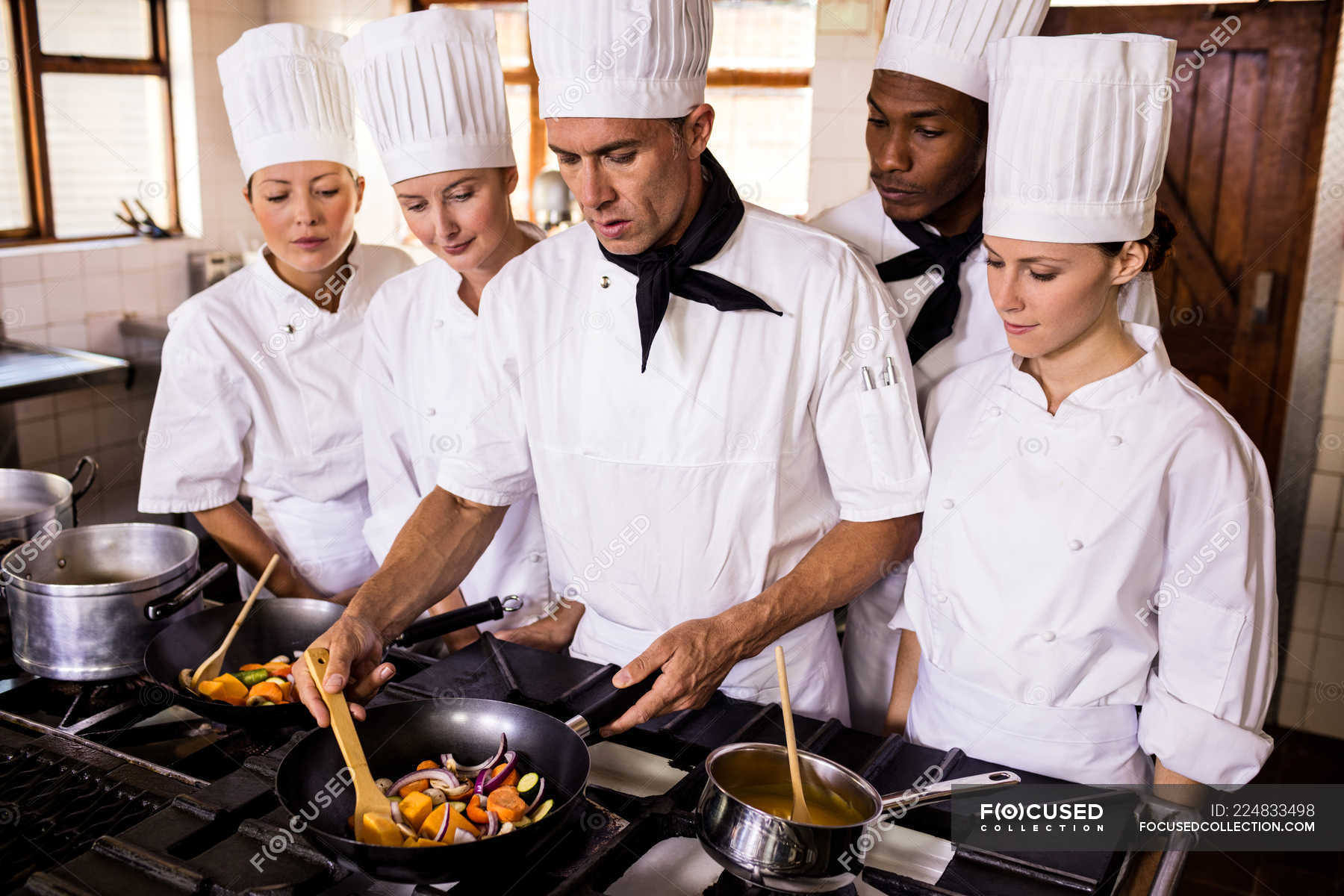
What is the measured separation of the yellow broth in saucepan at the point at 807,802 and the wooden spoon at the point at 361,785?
39 cm

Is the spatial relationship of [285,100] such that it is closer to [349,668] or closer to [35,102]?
[349,668]

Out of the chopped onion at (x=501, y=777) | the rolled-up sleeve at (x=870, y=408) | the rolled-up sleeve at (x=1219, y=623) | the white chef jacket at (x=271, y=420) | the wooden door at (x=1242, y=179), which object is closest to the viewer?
the chopped onion at (x=501, y=777)

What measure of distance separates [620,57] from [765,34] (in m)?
3.52

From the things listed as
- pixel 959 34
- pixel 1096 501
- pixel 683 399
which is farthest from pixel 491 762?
pixel 959 34

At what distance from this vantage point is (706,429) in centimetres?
171

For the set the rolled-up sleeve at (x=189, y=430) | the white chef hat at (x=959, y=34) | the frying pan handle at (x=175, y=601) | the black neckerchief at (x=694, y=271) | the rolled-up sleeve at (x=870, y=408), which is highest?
the white chef hat at (x=959, y=34)

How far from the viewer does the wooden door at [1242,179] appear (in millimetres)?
3508

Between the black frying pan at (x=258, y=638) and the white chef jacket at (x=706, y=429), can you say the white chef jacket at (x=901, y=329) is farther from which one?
the black frying pan at (x=258, y=638)

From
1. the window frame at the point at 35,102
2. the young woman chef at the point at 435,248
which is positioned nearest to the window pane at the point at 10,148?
the window frame at the point at 35,102

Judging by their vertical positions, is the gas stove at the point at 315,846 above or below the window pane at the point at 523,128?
below

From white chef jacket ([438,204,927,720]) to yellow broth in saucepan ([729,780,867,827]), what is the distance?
50 centimetres

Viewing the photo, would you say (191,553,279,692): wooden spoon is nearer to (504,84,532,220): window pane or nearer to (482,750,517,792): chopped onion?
(482,750,517,792): chopped onion

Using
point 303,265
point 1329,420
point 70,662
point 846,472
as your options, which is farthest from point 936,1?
point 1329,420

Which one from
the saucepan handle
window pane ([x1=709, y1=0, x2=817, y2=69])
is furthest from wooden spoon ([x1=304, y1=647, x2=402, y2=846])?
window pane ([x1=709, y1=0, x2=817, y2=69])
